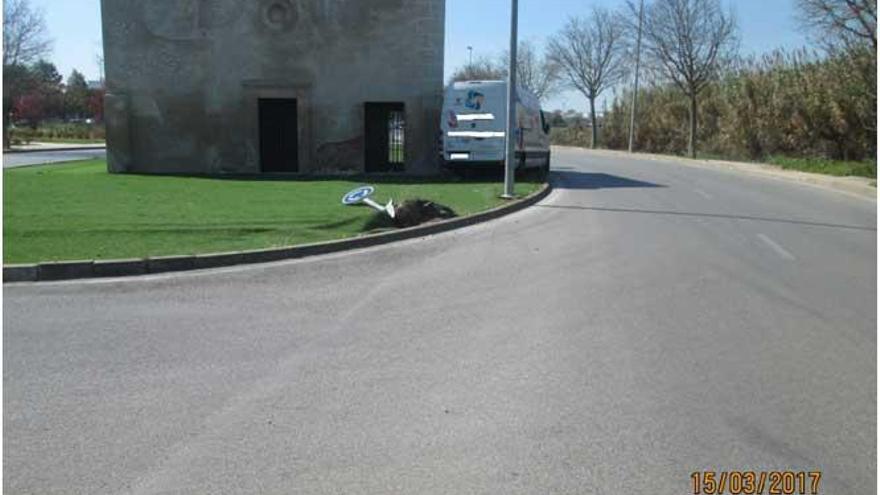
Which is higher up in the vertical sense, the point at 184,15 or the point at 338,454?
the point at 184,15

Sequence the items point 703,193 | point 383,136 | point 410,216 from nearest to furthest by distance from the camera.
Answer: point 410,216 < point 703,193 < point 383,136

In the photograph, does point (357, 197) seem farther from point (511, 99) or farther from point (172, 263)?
point (172, 263)

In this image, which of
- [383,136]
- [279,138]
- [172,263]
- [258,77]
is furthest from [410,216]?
[279,138]

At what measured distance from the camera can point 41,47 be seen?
5094 centimetres

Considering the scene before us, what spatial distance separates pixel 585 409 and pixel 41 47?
2132 inches

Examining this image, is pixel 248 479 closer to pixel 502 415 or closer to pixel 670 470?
pixel 502 415

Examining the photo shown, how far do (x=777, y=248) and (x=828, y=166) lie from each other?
1869cm

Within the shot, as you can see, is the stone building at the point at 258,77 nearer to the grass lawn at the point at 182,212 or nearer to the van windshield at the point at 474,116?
the van windshield at the point at 474,116

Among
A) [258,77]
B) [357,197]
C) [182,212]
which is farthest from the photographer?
[258,77]

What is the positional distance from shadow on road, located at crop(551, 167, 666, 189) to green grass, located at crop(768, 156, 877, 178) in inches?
281

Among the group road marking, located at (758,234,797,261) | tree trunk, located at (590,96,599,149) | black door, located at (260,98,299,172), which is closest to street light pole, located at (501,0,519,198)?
road marking, located at (758,234,797,261)

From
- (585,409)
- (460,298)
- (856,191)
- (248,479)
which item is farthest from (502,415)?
(856,191)

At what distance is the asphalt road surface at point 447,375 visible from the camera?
4.07 m

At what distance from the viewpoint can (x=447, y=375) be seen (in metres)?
5.54
